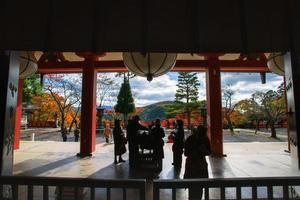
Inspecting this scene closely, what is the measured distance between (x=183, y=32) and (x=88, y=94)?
7.97 metres

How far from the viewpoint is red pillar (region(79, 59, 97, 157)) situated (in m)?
9.25

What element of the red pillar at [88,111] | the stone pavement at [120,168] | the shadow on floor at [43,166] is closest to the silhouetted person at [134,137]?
the stone pavement at [120,168]

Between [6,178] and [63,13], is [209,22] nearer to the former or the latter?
[63,13]

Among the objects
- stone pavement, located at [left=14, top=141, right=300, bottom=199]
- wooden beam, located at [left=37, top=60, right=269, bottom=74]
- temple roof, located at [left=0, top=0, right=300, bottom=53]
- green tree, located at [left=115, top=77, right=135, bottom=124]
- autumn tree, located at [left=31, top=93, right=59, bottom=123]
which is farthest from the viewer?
autumn tree, located at [left=31, top=93, right=59, bottom=123]

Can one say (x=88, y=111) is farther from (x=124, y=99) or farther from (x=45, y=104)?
(x=45, y=104)

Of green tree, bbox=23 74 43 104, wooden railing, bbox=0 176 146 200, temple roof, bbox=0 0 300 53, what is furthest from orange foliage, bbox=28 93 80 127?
wooden railing, bbox=0 176 146 200

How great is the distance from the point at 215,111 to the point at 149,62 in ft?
23.9

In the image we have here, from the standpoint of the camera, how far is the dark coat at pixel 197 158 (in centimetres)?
367

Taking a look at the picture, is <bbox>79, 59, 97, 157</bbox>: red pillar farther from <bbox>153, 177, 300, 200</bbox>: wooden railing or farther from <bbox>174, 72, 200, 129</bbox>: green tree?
<bbox>174, 72, 200, 129</bbox>: green tree

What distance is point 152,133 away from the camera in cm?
640

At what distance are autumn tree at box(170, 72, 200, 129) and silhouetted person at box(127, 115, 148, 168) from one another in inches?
587

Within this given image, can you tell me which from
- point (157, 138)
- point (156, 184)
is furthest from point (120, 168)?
point (156, 184)

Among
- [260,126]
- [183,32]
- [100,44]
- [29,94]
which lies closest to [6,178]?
[100,44]

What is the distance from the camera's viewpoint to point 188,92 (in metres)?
21.7
